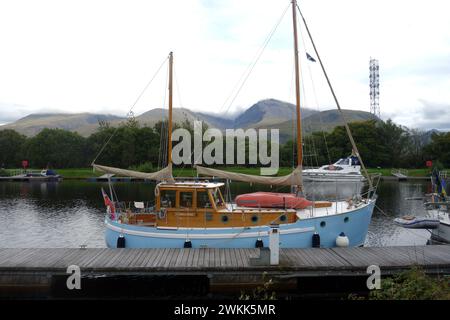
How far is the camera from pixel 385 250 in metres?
16.4

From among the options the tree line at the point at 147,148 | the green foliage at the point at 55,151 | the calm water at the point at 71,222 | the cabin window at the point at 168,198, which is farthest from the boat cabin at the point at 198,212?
the green foliage at the point at 55,151

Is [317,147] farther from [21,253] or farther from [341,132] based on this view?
[21,253]

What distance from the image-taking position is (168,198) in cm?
1933

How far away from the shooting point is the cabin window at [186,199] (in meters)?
19.2

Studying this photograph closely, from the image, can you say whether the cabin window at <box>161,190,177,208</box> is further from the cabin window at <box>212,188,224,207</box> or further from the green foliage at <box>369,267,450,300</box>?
the green foliage at <box>369,267,450,300</box>

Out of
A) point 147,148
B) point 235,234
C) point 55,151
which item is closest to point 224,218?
point 235,234

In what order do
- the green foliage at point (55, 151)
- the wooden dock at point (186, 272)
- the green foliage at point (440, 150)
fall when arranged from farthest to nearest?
1. the green foliage at point (55, 151)
2. the green foliage at point (440, 150)
3. the wooden dock at point (186, 272)

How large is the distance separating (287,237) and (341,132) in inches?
3603

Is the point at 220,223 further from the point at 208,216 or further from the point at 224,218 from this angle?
the point at 208,216

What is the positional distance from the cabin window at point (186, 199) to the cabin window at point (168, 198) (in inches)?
14.2

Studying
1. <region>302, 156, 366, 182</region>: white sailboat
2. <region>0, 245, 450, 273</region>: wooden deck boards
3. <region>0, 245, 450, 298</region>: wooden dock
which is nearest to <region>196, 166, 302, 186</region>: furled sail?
<region>0, 245, 450, 273</region>: wooden deck boards

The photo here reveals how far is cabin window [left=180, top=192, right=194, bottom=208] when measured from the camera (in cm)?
1918

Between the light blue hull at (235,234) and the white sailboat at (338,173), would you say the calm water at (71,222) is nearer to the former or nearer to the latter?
the light blue hull at (235,234)

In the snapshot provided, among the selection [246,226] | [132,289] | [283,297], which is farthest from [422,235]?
[132,289]
